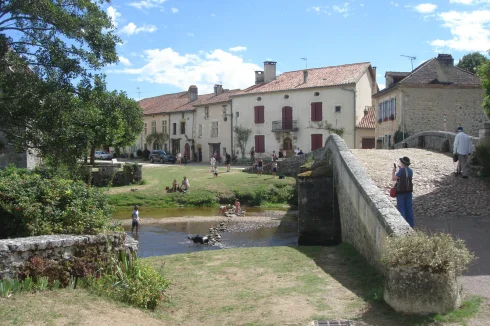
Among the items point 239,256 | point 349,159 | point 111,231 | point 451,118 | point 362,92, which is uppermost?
point 362,92

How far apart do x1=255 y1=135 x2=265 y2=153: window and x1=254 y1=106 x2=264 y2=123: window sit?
1444mm

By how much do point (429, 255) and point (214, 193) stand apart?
22034 millimetres

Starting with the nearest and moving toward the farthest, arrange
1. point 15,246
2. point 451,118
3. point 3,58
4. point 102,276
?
point 15,246
point 102,276
point 3,58
point 451,118

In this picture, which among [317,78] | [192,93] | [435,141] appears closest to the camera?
[435,141]

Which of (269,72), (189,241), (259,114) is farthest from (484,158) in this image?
(269,72)

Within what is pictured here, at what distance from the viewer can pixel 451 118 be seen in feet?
92.9

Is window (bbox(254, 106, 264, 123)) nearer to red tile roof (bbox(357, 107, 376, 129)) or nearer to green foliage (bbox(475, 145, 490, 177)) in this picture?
red tile roof (bbox(357, 107, 376, 129))

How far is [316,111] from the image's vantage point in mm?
39188

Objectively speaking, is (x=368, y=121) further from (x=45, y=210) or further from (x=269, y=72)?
(x=45, y=210)

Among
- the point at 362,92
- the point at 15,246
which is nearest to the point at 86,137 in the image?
the point at 15,246

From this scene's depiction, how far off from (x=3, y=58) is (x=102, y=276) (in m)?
6.71

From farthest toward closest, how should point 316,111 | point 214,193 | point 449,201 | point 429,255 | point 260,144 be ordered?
point 260,144 < point 316,111 < point 214,193 < point 449,201 < point 429,255

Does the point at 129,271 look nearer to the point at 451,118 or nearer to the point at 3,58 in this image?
the point at 3,58

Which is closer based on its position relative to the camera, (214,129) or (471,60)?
(471,60)
